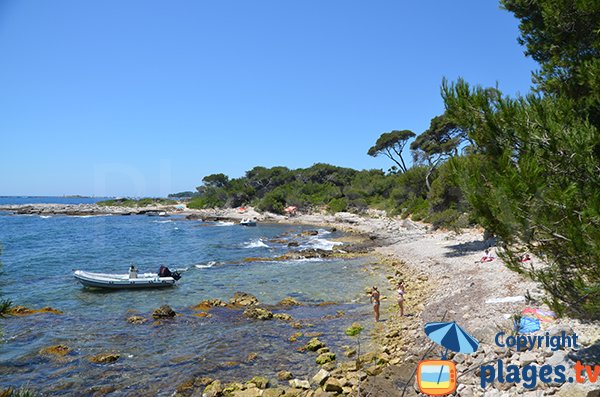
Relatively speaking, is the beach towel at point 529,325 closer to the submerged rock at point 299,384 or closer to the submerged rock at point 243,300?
the submerged rock at point 299,384

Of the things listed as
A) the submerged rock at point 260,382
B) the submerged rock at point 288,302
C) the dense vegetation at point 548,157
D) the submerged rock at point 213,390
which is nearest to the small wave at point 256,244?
the submerged rock at point 288,302

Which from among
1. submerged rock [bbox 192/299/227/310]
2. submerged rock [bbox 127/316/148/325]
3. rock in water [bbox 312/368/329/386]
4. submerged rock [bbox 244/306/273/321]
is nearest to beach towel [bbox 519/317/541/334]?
rock in water [bbox 312/368/329/386]

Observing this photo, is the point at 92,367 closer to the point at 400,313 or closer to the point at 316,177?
the point at 400,313

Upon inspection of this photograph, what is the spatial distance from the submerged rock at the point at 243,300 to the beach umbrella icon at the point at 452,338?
37.3ft

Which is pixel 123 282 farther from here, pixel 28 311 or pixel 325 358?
pixel 325 358

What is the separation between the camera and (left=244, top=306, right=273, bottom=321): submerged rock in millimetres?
15414

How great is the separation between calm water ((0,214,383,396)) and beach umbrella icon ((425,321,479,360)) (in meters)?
4.34

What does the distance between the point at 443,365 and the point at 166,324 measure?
37.6ft

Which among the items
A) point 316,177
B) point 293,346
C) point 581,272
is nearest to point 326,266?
point 293,346

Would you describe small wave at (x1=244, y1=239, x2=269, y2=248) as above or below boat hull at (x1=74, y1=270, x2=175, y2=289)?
above

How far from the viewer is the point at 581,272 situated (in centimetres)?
580

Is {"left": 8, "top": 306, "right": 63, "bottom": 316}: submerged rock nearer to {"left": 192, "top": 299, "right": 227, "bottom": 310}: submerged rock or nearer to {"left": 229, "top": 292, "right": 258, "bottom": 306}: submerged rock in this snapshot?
{"left": 192, "top": 299, "right": 227, "bottom": 310}: submerged rock

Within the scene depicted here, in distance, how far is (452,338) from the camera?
25.1ft

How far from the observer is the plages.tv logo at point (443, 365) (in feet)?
24.5
